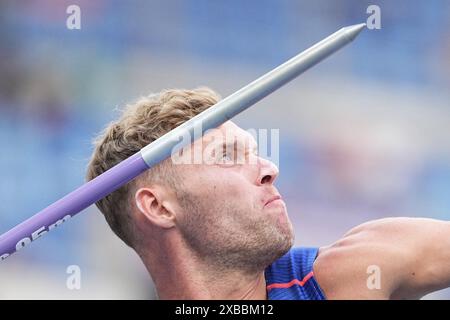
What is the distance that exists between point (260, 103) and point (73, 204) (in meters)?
1.95

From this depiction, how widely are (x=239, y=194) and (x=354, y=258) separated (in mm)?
484

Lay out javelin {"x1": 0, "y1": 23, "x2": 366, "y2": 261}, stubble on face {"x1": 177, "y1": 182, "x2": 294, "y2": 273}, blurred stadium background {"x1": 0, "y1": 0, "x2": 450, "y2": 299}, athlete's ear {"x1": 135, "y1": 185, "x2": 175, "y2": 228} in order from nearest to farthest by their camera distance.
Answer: javelin {"x1": 0, "y1": 23, "x2": 366, "y2": 261}, stubble on face {"x1": 177, "y1": 182, "x2": 294, "y2": 273}, athlete's ear {"x1": 135, "y1": 185, "x2": 175, "y2": 228}, blurred stadium background {"x1": 0, "y1": 0, "x2": 450, "y2": 299}

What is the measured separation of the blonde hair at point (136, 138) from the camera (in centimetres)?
264

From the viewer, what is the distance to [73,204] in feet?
Result: 7.16

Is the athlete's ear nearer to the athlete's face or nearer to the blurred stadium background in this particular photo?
the athlete's face

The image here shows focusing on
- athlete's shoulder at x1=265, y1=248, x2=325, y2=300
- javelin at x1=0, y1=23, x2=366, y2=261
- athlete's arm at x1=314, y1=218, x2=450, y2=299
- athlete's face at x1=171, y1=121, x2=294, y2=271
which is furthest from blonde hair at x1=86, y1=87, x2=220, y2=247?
athlete's arm at x1=314, y1=218, x2=450, y2=299

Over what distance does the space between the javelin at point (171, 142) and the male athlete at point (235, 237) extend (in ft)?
1.08

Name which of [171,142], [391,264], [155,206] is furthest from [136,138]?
[391,264]

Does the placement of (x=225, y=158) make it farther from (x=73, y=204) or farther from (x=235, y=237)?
(x=73, y=204)

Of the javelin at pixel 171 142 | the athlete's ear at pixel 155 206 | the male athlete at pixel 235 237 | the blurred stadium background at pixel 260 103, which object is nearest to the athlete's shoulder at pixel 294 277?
the male athlete at pixel 235 237

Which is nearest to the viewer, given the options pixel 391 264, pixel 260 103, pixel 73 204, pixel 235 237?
pixel 73 204

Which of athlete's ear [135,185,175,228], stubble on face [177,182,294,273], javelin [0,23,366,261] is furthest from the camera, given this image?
athlete's ear [135,185,175,228]

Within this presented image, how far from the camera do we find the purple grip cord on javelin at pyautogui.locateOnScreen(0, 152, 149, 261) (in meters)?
2.18

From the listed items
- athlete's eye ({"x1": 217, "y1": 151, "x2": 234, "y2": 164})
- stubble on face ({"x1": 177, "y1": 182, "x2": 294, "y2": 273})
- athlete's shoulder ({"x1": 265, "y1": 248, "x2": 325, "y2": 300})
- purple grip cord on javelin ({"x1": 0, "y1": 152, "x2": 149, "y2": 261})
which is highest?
athlete's eye ({"x1": 217, "y1": 151, "x2": 234, "y2": 164})
